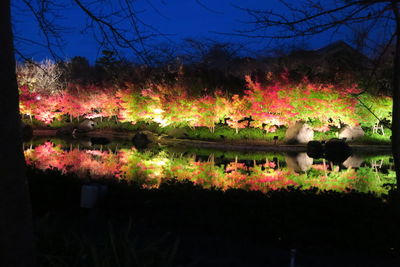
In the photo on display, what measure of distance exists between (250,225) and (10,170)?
377 centimetres

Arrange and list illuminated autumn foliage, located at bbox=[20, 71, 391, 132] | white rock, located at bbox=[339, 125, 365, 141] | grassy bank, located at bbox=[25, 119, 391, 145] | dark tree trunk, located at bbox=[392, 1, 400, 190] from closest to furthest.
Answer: dark tree trunk, located at bbox=[392, 1, 400, 190], illuminated autumn foliage, located at bbox=[20, 71, 391, 132], grassy bank, located at bbox=[25, 119, 391, 145], white rock, located at bbox=[339, 125, 365, 141]

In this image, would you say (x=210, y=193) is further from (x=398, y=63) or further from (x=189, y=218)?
(x=398, y=63)

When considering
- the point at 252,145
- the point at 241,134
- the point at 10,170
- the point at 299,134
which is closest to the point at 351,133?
the point at 299,134

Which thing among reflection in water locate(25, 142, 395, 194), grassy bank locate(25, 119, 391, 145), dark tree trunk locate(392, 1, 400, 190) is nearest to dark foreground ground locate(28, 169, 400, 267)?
dark tree trunk locate(392, 1, 400, 190)

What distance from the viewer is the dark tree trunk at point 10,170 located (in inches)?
108

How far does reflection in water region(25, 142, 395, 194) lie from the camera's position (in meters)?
12.5

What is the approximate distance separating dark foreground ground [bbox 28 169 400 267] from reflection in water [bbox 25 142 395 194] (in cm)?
449

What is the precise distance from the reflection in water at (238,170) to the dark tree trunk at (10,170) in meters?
7.98

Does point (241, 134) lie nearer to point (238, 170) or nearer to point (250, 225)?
point (238, 170)

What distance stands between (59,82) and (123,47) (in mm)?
43177

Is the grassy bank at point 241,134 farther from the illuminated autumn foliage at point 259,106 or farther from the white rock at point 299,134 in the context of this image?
the white rock at point 299,134

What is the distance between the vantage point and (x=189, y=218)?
19.6 ft

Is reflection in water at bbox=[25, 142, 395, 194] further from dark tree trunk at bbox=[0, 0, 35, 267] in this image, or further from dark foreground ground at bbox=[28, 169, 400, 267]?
dark tree trunk at bbox=[0, 0, 35, 267]

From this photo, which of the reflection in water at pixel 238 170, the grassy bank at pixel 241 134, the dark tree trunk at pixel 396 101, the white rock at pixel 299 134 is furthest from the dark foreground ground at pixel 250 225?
the grassy bank at pixel 241 134
